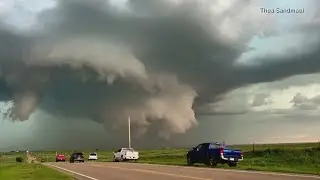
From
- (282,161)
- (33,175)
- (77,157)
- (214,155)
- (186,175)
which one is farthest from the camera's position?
(77,157)

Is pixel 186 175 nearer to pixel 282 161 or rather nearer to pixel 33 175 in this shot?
pixel 33 175

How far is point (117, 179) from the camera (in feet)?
85.7

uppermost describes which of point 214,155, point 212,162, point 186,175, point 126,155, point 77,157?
point 77,157

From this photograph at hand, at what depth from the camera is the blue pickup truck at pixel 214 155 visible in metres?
38.8

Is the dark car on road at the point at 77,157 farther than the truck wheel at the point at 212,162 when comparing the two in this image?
Yes

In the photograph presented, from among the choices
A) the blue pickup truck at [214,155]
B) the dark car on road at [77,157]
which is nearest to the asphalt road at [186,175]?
→ the blue pickup truck at [214,155]

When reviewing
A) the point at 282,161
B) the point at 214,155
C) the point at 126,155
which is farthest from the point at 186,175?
the point at 126,155

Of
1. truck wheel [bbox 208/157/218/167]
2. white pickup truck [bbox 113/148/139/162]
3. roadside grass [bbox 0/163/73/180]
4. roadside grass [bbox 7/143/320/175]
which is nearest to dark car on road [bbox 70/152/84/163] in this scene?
white pickup truck [bbox 113/148/139/162]

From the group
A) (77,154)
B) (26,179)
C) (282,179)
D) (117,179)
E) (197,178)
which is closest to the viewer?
(282,179)

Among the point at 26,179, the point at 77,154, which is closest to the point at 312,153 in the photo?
the point at 26,179

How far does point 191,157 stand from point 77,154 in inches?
1490

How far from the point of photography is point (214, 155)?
3972 centimetres

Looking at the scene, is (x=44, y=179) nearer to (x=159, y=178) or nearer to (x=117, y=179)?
(x=117, y=179)

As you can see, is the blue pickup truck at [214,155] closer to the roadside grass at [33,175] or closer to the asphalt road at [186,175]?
the asphalt road at [186,175]
